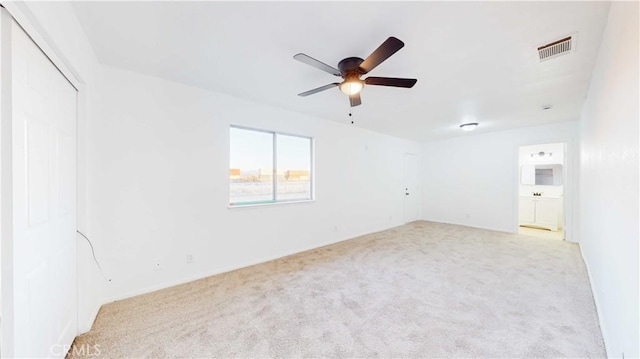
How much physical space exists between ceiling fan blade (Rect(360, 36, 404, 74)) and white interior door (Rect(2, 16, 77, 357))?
2.01 meters

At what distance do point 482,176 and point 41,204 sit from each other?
7.39m

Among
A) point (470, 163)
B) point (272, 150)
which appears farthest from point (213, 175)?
point (470, 163)

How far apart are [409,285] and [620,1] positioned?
2.82 meters

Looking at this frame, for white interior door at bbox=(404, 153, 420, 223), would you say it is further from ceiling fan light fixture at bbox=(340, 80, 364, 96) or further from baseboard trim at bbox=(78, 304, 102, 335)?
baseboard trim at bbox=(78, 304, 102, 335)

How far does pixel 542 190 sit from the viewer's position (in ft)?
21.2

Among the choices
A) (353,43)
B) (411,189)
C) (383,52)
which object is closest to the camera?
(383,52)

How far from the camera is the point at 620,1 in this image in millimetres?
1412

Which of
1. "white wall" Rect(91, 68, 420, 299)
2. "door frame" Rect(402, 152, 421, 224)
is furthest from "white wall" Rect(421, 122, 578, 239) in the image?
"white wall" Rect(91, 68, 420, 299)

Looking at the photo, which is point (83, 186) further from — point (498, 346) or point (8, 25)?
point (498, 346)

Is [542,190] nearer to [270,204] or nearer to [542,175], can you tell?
[542,175]

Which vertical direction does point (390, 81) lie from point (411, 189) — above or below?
above

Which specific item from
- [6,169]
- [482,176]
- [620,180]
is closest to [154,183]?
[6,169]

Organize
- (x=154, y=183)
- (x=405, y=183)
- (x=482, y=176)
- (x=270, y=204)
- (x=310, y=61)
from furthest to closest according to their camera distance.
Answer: (x=405, y=183) < (x=482, y=176) < (x=270, y=204) < (x=154, y=183) < (x=310, y=61)

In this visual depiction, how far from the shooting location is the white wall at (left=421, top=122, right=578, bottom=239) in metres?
4.91
